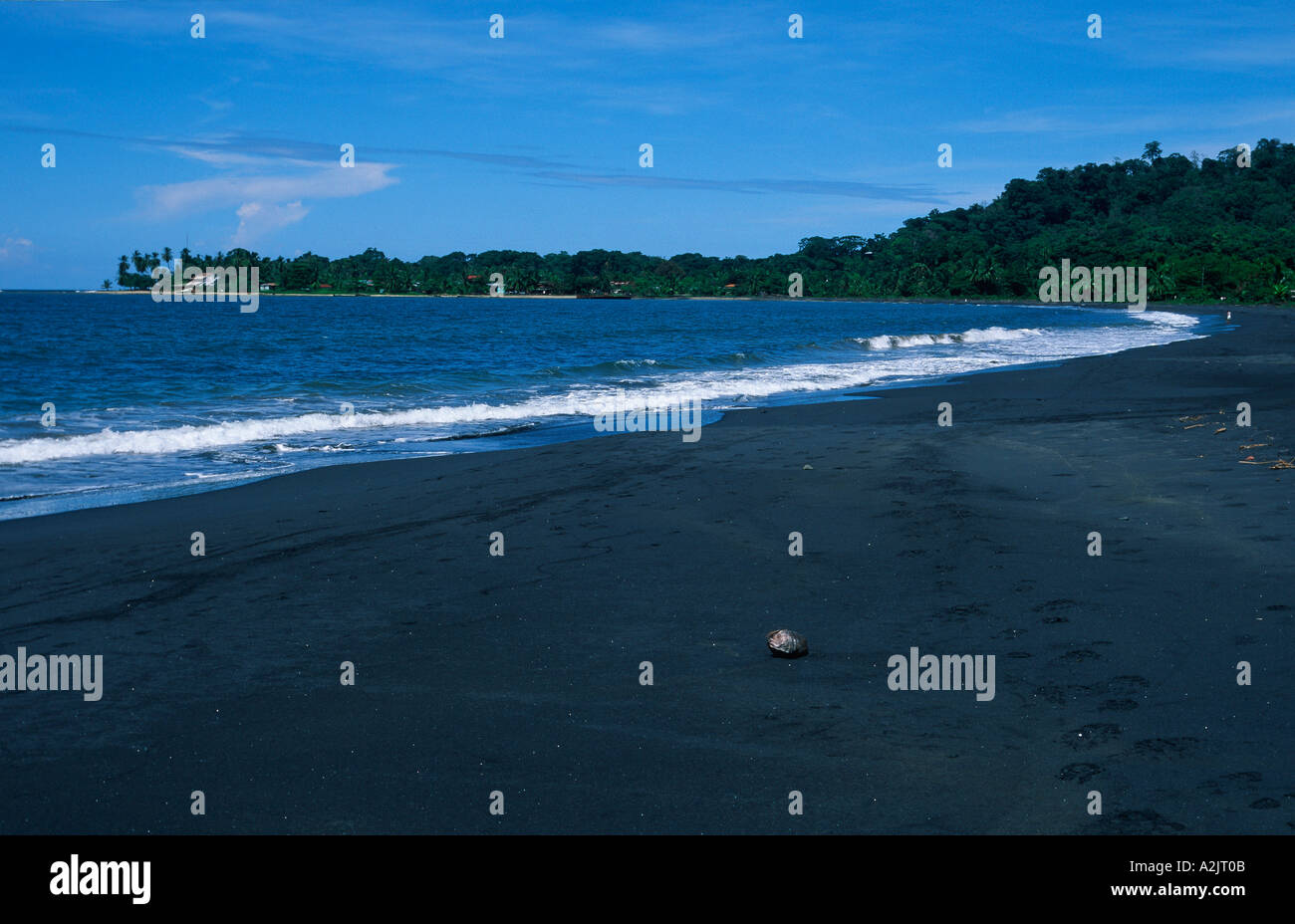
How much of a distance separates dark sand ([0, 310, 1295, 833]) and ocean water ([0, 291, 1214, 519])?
14.2ft

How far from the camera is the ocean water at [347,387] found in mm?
15031

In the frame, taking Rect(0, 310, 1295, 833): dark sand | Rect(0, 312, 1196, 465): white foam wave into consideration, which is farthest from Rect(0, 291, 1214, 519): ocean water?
Rect(0, 310, 1295, 833): dark sand

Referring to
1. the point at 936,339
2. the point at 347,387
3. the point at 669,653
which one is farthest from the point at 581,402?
the point at 936,339

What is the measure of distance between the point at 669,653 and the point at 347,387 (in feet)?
74.0

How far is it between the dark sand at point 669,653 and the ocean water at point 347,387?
171 inches

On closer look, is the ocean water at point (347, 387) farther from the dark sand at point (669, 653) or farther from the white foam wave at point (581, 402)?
the dark sand at point (669, 653)

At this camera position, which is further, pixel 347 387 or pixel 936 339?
pixel 936 339

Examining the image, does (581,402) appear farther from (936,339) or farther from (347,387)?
(936,339)

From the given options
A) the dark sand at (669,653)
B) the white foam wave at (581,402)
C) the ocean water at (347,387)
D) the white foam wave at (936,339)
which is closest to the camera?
the dark sand at (669,653)

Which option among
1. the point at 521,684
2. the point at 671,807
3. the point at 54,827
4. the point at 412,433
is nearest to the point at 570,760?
the point at 671,807

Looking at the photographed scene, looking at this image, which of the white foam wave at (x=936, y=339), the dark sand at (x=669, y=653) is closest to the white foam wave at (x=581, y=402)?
the white foam wave at (x=936, y=339)

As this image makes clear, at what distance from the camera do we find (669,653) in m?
5.94

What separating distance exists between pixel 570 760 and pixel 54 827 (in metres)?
2.15
